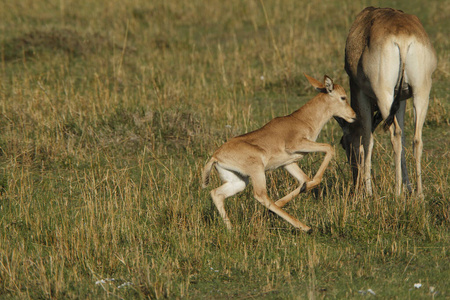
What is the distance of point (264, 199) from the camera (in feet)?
18.4

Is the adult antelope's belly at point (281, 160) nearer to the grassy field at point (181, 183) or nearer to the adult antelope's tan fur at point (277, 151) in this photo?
the adult antelope's tan fur at point (277, 151)

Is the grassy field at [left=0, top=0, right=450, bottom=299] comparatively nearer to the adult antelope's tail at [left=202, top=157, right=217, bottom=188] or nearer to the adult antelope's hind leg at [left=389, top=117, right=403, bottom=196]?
the adult antelope's hind leg at [left=389, top=117, right=403, bottom=196]

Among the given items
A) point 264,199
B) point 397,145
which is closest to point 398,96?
point 397,145

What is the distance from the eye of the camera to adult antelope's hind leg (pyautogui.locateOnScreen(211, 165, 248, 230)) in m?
5.77

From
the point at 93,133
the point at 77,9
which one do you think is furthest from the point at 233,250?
the point at 77,9

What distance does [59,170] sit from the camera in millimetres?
7676

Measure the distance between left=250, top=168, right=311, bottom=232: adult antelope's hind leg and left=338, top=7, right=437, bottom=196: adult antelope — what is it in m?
0.81

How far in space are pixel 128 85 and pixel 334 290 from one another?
25.0ft

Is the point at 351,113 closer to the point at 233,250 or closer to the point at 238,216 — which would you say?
the point at 238,216

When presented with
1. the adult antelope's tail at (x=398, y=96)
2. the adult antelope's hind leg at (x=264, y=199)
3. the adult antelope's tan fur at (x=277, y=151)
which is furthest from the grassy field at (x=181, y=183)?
the adult antelope's tail at (x=398, y=96)

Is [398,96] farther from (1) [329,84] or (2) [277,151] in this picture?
(2) [277,151]

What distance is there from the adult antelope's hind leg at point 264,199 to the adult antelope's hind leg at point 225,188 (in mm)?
248

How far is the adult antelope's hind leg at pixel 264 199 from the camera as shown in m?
5.58

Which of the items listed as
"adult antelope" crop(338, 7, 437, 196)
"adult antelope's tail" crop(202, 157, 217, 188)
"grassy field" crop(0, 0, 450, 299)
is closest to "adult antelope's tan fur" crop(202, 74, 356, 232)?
"adult antelope's tail" crop(202, 157, 217, 188)
